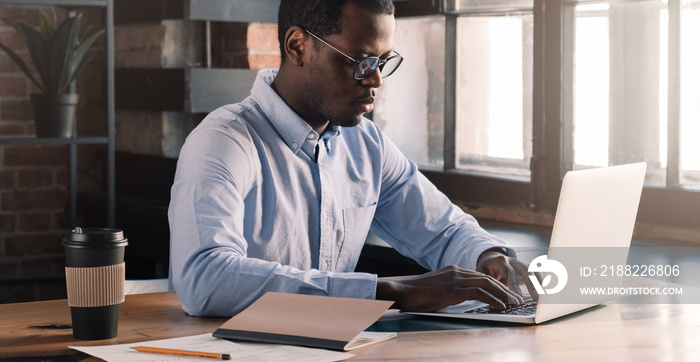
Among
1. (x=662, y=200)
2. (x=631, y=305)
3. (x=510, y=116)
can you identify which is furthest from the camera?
(x=510, y=116)

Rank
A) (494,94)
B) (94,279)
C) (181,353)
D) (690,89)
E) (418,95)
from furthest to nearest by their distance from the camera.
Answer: (418,95) < (494,94) < (690,89) < (94,279) < (181,353)

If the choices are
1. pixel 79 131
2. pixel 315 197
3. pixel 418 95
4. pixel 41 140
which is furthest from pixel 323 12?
pixel 79 131

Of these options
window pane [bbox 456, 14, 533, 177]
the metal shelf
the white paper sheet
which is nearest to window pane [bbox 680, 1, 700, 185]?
window pane [bbox 456, 14, 533, 177]

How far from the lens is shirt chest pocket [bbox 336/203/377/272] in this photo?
2090mm

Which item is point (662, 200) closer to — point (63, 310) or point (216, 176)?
point (216, 176)

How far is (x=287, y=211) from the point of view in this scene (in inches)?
76.2

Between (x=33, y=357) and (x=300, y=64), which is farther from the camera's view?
(x=300, y=64)

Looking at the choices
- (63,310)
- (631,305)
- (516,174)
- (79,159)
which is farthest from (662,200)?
(79,159)

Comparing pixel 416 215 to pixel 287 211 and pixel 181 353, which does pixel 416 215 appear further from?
pixel 181 353

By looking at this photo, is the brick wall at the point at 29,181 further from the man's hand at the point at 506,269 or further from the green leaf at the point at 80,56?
the man's hand at the point at 506,269

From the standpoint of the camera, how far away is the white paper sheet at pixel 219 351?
1.26 m

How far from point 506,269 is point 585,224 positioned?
36cm

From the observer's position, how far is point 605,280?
1.71m

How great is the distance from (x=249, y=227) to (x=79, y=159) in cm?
219
